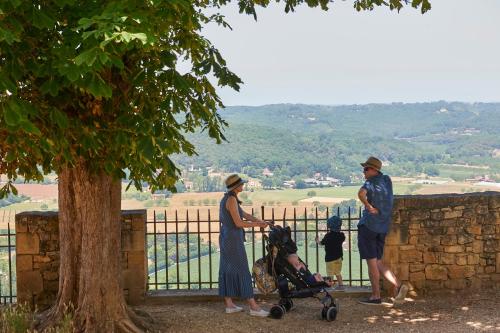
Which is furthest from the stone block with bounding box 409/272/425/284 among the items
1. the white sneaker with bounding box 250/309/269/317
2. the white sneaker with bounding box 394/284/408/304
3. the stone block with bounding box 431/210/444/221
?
the white sneaker with bounding box 250/309/269/317

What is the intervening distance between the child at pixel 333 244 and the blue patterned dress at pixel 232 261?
124cm

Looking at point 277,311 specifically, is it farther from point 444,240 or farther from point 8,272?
point 8,272

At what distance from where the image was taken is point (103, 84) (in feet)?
17.4

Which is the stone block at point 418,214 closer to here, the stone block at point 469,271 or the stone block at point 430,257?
the stone block at point 430,257

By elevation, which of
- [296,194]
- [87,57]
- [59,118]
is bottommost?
[296,194]

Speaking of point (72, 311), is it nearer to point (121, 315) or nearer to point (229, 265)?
point (121, 315)

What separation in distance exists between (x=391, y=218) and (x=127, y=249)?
134 inches

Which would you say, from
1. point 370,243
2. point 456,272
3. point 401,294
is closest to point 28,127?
point 370,243

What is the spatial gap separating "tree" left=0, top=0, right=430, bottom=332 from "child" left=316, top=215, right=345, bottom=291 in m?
2.06

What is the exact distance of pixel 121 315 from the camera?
329 inches

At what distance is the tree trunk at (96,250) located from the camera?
8078mm

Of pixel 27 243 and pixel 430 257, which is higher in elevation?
pixel 27 243

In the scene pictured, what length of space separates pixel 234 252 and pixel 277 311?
845 mm

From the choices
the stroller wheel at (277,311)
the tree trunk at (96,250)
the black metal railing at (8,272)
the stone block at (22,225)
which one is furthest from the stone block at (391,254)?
the black metal railing at (8,272)
